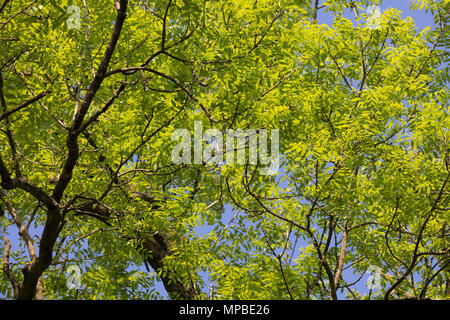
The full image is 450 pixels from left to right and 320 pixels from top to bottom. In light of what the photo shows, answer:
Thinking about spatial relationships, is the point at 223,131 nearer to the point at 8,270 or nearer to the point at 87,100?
the point at 87,100

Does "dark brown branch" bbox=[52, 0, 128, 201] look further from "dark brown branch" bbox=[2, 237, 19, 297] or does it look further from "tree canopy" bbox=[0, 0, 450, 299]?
"dark brown branch" bbox=[2, 237, 19, 297]

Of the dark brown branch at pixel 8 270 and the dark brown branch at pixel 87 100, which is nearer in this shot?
the dark brown branch at pixel 87 100

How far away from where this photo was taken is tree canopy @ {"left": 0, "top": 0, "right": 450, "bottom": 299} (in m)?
7.28

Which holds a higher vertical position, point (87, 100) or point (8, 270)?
point (87, 100)

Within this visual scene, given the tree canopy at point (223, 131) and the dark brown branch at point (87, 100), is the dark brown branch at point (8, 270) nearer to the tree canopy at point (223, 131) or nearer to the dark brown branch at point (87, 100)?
the tree canopy at point (223, 131)

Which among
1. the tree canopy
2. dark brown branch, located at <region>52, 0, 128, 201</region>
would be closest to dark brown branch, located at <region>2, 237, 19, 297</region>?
the tree canopy

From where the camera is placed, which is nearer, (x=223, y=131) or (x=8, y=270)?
(x=223, y=131)

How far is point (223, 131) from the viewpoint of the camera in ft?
24.8

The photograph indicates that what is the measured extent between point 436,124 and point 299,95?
2.21 meters

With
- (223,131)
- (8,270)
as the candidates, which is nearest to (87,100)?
(223,131)

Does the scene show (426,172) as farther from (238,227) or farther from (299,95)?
(238,227)

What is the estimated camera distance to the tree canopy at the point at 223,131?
287 inches

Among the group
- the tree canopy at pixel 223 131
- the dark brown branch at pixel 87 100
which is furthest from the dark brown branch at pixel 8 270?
the dark brown branch at pixel 87 100
